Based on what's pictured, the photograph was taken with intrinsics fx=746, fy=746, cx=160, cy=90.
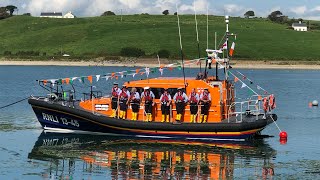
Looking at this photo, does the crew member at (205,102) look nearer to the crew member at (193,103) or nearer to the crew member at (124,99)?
the crew member at (193,103)

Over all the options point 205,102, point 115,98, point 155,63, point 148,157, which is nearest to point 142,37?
point 155,63

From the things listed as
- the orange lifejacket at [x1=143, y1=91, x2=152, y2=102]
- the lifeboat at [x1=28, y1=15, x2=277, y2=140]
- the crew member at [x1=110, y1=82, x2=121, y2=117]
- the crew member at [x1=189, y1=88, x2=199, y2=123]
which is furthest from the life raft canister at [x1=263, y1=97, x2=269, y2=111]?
the crew member at [x1=110, y1=82, x2=121, y2=117]

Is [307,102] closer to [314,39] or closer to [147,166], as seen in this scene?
→ [147,166]

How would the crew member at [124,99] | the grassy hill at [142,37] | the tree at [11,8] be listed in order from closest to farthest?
the crew member at [124,99] → the grassy hill at [142,37] → the tree at [11,8]

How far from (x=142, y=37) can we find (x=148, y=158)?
107 m

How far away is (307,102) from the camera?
48.8m

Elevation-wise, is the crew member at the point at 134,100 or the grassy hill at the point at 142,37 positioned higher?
the grassy hill at the point at 142,37

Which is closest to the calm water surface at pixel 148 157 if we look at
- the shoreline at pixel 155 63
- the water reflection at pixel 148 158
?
the water reflection at pixel 148 158

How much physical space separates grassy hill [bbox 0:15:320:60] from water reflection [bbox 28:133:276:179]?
290 feet

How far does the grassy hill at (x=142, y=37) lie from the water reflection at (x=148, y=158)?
290 feet

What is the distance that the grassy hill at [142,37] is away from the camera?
12456cm

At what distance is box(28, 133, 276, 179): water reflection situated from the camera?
73.1 ft

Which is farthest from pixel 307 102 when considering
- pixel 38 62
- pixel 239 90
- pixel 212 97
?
pixel 38 62

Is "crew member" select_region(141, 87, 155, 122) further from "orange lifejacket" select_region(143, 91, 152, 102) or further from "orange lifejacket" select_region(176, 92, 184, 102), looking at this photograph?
"orange lifejacket" select_region(176, 92, 184, 102)
